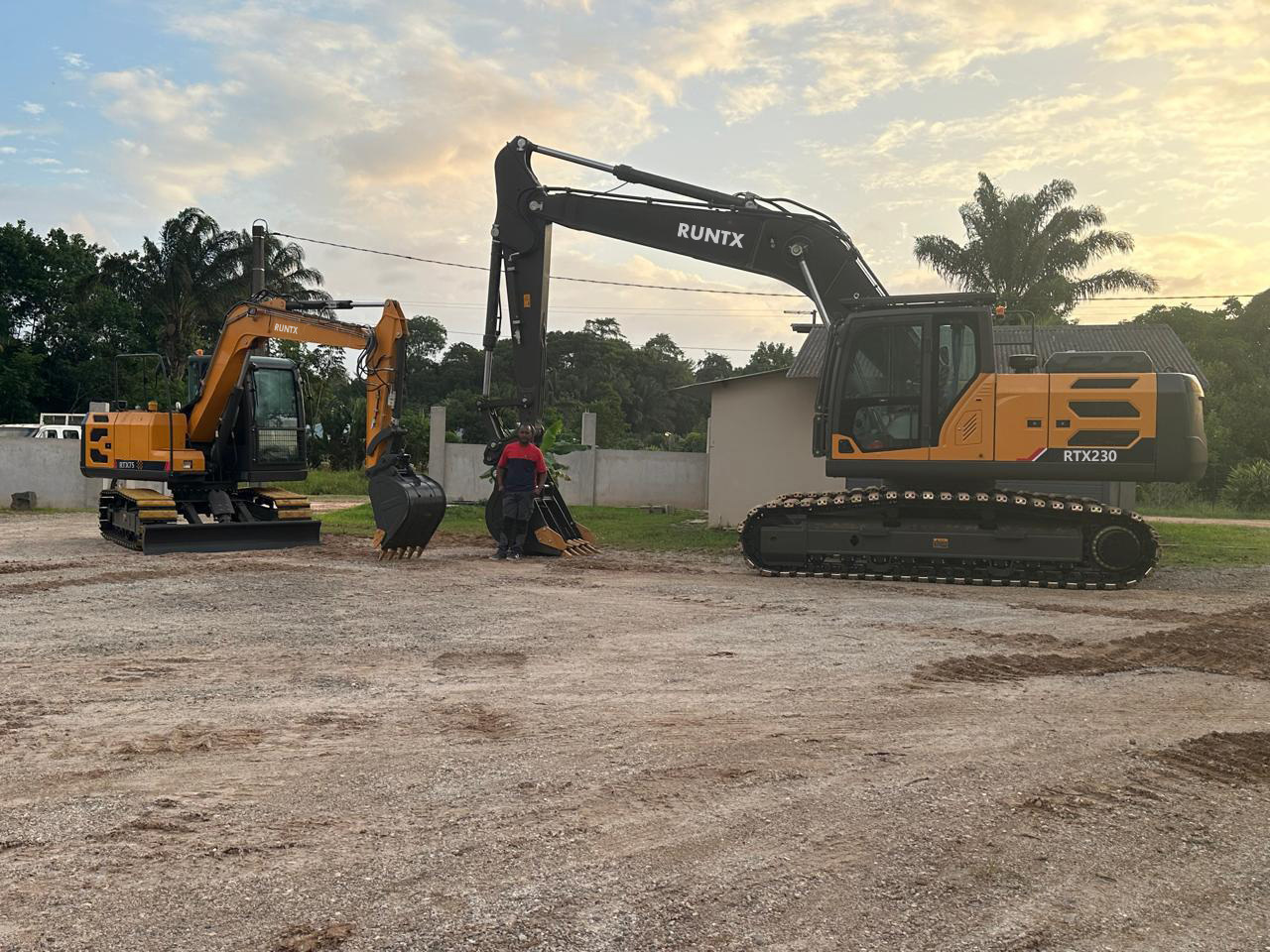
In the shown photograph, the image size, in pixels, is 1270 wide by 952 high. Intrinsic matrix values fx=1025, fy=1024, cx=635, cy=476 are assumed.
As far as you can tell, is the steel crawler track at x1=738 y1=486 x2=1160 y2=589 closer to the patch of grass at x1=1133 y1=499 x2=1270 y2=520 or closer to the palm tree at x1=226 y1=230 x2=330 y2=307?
the patch of grass at x1=1133 y1=499 x2=1270 y2=520

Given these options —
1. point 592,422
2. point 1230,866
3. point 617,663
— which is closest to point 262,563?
point 617,663

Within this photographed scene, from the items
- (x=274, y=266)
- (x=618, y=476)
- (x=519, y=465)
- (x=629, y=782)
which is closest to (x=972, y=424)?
(x=519, y=465)

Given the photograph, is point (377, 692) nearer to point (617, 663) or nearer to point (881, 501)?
point (617, 663)

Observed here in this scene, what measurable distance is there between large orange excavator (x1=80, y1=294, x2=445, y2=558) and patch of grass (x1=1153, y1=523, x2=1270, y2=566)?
11.1 m

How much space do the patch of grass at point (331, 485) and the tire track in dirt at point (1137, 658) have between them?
25416mm

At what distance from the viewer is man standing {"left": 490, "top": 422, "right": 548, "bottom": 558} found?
1355cm

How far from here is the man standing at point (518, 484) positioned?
44.5ft

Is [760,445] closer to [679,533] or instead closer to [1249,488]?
[679,533]

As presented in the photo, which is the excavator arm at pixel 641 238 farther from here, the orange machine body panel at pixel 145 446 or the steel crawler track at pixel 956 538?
the orange machine body panel at pixel 145 446

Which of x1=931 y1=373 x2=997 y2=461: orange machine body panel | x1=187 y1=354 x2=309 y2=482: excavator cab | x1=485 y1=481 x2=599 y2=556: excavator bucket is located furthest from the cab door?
x1=187 y1=354 x2=309 y2=482: excavator cab

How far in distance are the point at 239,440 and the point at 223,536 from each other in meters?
1.79

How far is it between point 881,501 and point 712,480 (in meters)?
8.93

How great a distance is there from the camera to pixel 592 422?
26.6 m

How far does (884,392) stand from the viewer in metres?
12.0
